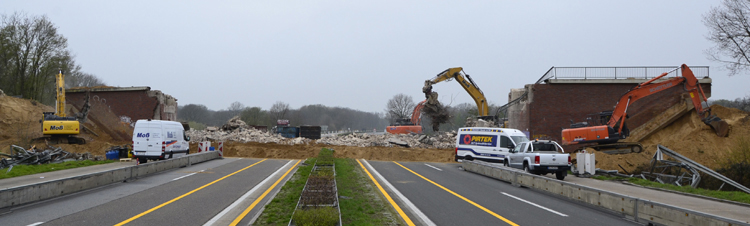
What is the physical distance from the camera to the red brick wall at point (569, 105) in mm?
34562

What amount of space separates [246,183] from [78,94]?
36.3 m

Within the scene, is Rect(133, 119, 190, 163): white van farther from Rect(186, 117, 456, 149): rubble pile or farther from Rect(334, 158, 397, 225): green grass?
Rect(186, 117, 456, 149): rubble pile

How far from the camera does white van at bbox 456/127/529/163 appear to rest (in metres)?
24.6

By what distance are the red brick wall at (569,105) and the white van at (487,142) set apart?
38.5ft

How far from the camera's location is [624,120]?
28062mm


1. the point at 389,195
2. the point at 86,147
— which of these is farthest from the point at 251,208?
the point at 86,147

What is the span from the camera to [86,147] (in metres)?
34.2

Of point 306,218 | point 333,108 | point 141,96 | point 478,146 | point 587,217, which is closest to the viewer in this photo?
point 306,218

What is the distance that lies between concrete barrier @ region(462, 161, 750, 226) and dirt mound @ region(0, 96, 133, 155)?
31.6 meters

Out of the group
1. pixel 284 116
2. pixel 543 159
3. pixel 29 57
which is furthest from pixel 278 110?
pixel 543 159

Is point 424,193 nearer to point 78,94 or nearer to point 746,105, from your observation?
point 78,94

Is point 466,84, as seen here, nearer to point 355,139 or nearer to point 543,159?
point 355,139

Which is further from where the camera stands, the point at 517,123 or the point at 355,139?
the point at 355,139

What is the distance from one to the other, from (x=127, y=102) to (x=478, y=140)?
112ft
